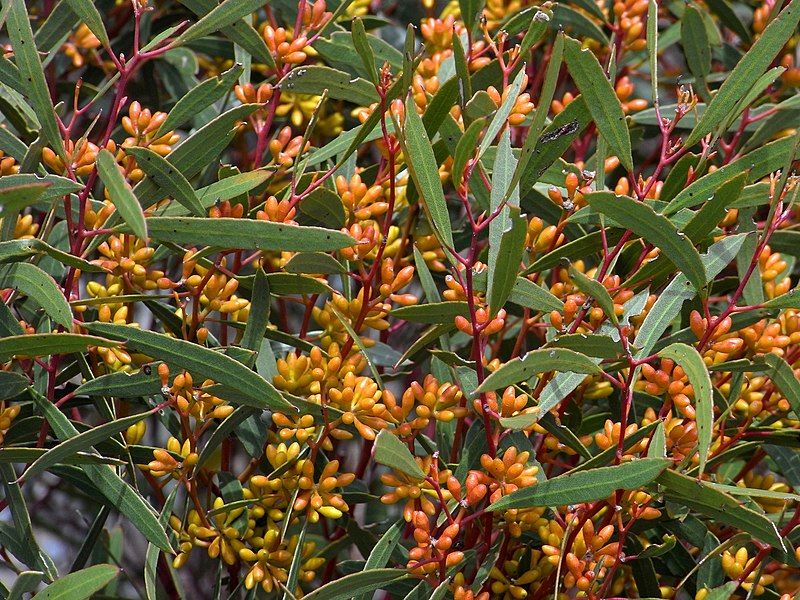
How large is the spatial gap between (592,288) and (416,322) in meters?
0.20

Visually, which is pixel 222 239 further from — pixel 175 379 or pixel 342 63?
pixel 342 63

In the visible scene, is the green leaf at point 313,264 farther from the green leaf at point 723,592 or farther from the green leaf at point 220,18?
the green leaf at point 723,592

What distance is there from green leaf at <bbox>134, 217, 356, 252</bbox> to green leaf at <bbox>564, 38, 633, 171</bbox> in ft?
0.84

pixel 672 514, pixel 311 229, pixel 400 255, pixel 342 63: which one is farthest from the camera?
pixel 342 63

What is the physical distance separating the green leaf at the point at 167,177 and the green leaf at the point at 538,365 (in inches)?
12.2

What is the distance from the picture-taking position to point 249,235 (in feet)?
2.70

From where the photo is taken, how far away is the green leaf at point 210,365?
843mm

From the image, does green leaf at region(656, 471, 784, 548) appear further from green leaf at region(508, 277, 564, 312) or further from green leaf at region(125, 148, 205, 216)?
green leaf at region(125, 148, 205, 216)

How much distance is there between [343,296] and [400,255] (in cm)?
8

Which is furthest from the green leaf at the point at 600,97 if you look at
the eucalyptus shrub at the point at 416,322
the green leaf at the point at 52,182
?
the green leaf at the point at 52,182

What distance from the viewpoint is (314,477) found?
3.31 ft

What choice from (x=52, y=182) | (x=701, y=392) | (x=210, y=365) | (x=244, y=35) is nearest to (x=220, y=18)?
(x=244, y=35)

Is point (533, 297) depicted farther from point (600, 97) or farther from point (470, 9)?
point (470, 9)

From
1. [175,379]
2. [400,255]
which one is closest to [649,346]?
[400,255]
